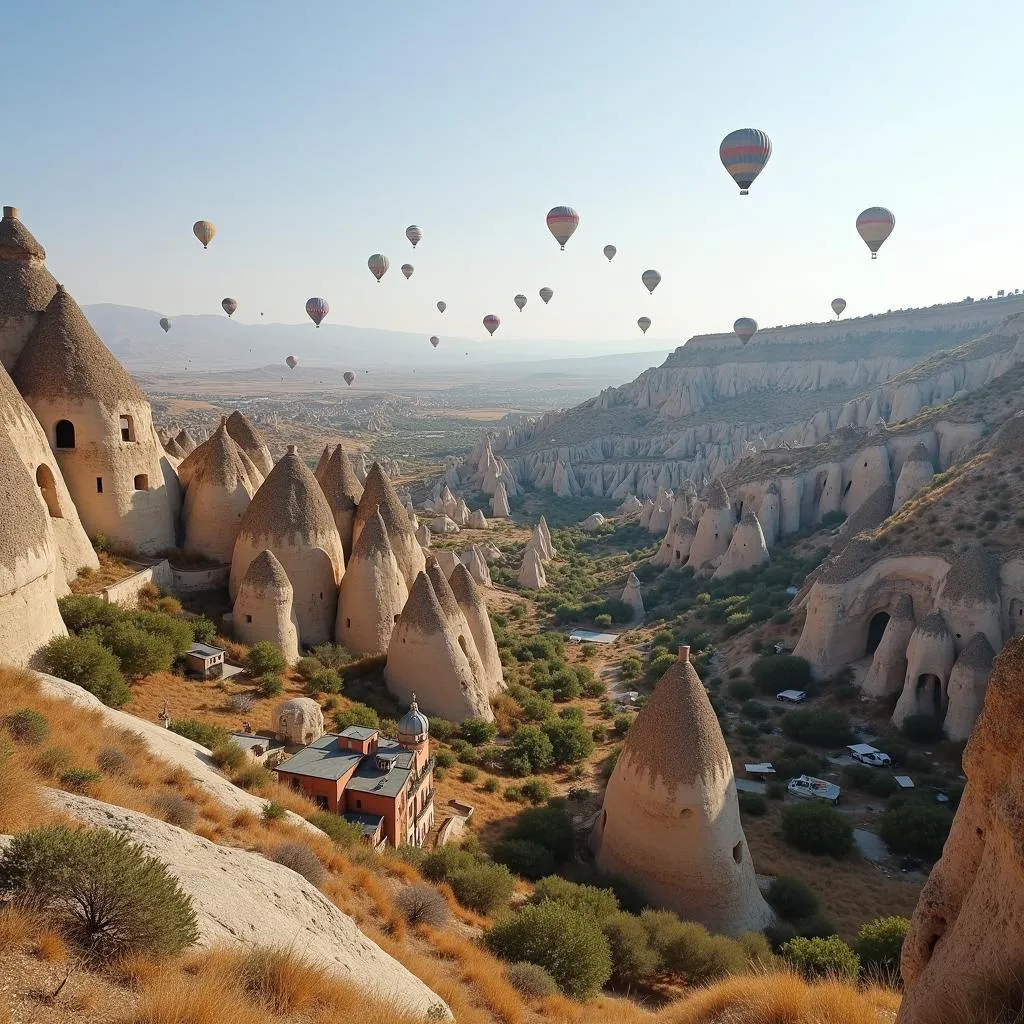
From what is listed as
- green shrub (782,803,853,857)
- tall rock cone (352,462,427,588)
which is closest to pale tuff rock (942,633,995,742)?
green shrub (782,803,853,857)

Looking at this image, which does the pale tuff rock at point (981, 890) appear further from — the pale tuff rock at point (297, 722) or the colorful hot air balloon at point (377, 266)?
the colorful hot air balloon at point (377, 266)

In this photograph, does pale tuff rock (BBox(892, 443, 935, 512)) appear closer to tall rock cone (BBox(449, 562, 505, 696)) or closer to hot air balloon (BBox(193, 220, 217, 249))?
tall rock cone (BBox(449, 562, 505, 696))

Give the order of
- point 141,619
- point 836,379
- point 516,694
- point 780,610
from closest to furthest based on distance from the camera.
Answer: point 141,619 → point 516,694 → point 780,610 → point 836,379

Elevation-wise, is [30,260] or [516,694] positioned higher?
[30,260]

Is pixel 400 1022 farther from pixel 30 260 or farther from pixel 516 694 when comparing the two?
pixel 30 260

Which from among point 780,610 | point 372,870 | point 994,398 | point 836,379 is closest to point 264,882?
point 372,870

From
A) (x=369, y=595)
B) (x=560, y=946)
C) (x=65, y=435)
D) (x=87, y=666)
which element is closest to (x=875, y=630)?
(x=369, y=595)

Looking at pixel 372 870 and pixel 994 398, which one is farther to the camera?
pixel 994 398
